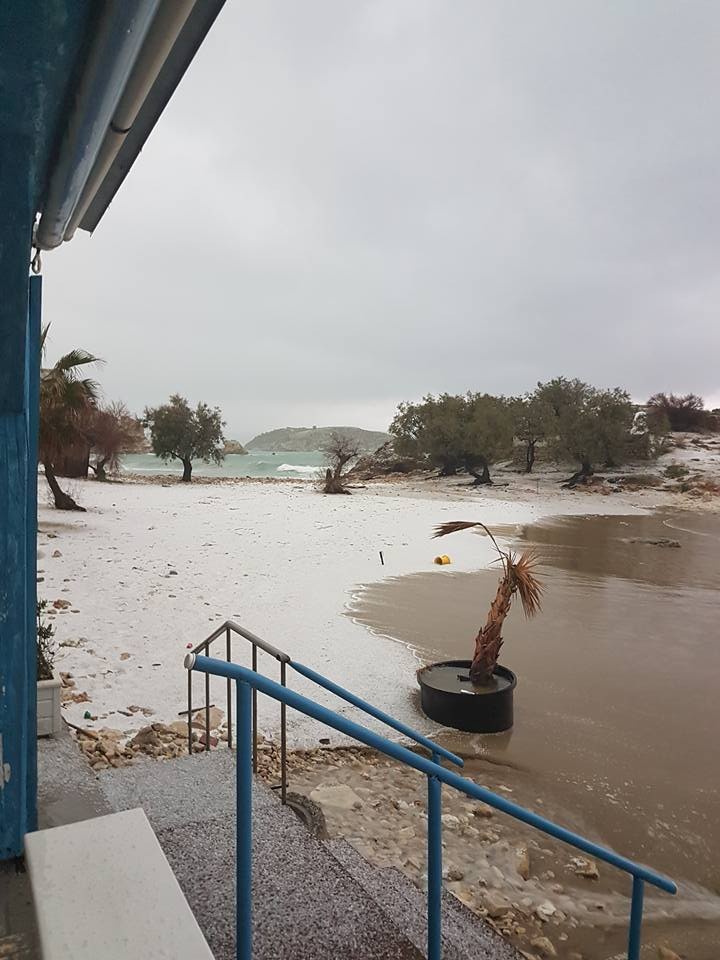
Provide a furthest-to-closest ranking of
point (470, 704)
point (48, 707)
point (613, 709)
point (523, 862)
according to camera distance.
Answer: point (613, 709), point (470, 704), point (48, 707), point (523, 862)

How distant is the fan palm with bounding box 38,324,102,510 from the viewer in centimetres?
1354

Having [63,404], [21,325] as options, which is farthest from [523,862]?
[63,404]

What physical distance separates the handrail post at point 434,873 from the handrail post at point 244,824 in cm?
79

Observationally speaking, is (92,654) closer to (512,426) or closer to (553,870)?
(553,870)

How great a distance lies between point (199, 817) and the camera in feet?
10.5

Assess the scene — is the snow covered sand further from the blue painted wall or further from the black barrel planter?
the blue painted wall

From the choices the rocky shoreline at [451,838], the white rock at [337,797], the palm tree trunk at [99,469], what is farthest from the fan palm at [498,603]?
the palm tree trunk at [99,469]

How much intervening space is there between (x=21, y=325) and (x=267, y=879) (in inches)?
92.5

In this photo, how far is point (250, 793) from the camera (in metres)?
1.76

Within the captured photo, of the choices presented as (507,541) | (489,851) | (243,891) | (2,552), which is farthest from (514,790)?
(507,541)

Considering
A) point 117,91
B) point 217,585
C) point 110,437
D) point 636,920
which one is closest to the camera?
point 117,91

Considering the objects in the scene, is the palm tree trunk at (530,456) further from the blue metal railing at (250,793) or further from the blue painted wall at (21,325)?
the blue painted wall at (21,325)

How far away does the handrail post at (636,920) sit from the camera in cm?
264

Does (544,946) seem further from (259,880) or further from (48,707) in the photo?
(48,707)
